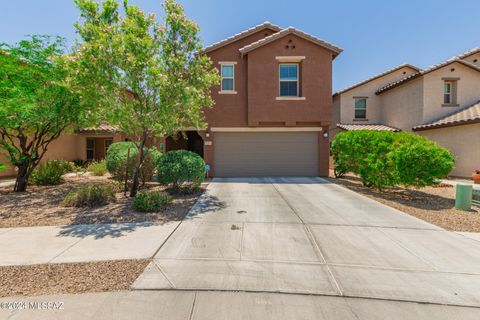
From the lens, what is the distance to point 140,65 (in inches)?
259

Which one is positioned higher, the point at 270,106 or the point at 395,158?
the point at 270,106

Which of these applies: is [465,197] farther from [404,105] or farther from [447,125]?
[404,105]

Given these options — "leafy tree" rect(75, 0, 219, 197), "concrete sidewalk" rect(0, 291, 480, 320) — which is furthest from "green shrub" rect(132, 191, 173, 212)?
"concrete sidewalk" rect(0, 291, 480, 320)

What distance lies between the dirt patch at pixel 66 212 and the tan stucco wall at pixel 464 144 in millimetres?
16606

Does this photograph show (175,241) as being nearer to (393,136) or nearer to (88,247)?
(88,247)

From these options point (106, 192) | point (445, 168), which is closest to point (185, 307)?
point (106, 192)

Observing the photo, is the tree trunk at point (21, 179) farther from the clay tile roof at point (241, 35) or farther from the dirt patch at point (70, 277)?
the clay tile roof at point (241, 35)

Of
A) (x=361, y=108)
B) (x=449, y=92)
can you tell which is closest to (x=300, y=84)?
(x=361, y=108)

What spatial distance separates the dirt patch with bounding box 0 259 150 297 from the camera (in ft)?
10.5

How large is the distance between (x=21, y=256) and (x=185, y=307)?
11.6ft

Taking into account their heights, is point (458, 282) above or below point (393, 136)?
below

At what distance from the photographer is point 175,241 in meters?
4.79

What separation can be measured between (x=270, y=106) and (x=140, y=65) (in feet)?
27.2

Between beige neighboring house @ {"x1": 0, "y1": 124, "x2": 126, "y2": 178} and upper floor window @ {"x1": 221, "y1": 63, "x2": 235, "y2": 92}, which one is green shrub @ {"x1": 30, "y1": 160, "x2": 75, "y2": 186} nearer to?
beige neighboring house @ {"x1": 0, "y1": 124, "x2": 126, "y2": 178}
